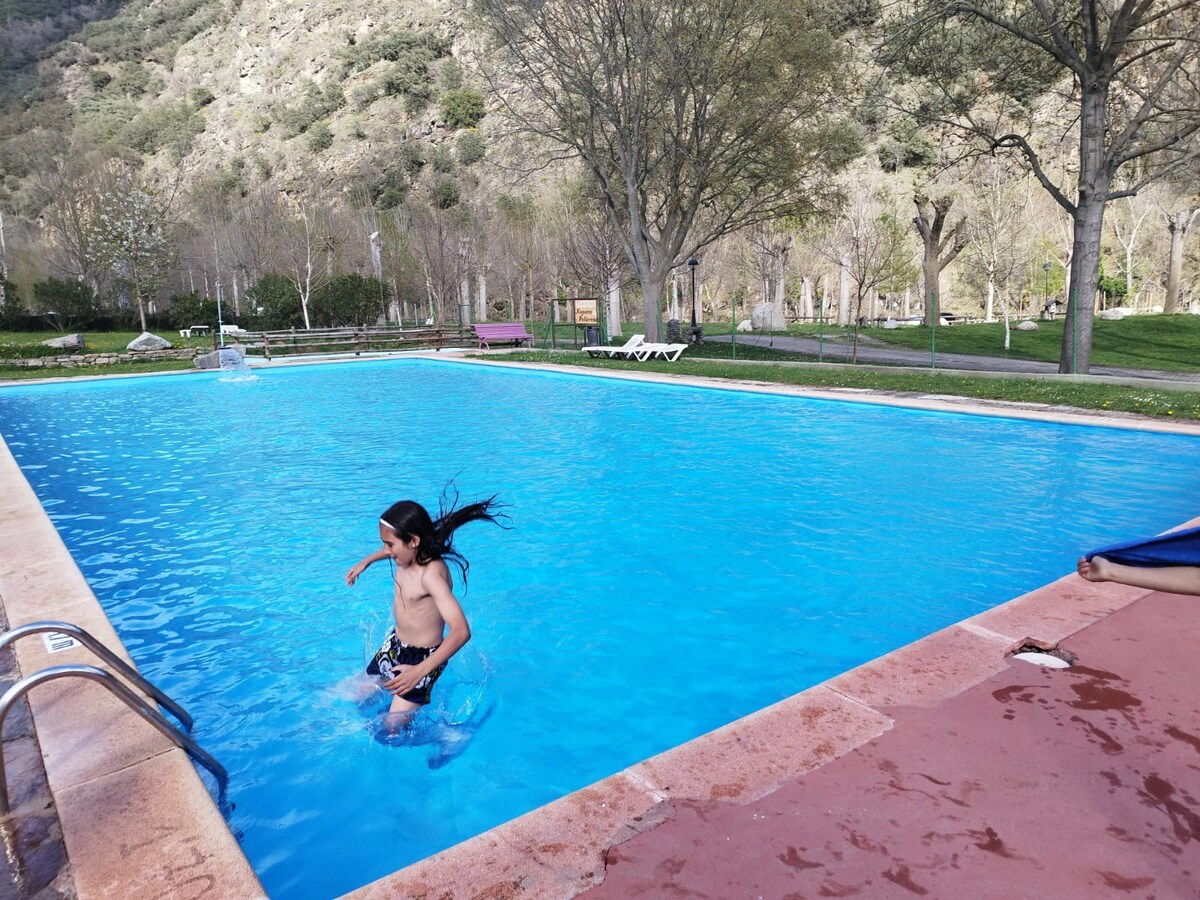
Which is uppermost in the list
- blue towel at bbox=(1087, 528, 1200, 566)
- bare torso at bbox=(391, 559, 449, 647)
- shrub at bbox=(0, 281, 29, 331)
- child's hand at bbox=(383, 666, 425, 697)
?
shrub at bbox=(0, 281, 29, 331)

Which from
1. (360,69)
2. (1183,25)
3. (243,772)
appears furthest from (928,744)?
(360,69)

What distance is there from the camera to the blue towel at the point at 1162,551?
1904 mm

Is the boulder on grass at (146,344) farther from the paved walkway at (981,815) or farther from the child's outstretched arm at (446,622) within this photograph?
the paved walkway at (981,815)

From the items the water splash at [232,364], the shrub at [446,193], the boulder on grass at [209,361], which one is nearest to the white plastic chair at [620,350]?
the water splash at [232,364]

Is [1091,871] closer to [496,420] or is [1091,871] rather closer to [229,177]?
[496,420]

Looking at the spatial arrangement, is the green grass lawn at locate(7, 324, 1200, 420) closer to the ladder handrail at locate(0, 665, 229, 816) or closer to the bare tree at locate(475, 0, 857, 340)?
the bare tree at locate(475, 0, 857, 340)

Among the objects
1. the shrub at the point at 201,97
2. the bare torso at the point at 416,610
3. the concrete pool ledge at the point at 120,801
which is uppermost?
the shrub at the point at 201,97

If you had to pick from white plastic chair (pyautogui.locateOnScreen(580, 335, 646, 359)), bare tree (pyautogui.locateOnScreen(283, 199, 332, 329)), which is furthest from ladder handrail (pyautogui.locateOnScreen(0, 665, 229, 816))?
bare tree (pyautogui.locateOnScreen(283, 199, 332, 329))

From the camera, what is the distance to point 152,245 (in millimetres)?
40812

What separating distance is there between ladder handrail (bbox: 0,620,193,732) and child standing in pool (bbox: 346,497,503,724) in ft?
3.13

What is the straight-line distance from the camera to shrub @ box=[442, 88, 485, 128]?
7819cm

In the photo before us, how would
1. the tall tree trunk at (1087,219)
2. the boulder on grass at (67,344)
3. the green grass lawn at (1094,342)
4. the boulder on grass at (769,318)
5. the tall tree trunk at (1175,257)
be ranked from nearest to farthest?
the tall tree trunk at (1087,219)
the green grass lawn at (1094,342)
the boulder on grass at (67,344)
the tall tree trunk at (1175,257)
the boulder on grass at (769,318)

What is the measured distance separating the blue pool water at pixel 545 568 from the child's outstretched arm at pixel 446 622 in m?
0.56

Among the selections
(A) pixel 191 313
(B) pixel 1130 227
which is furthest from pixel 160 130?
(B) pixel 1130 227
